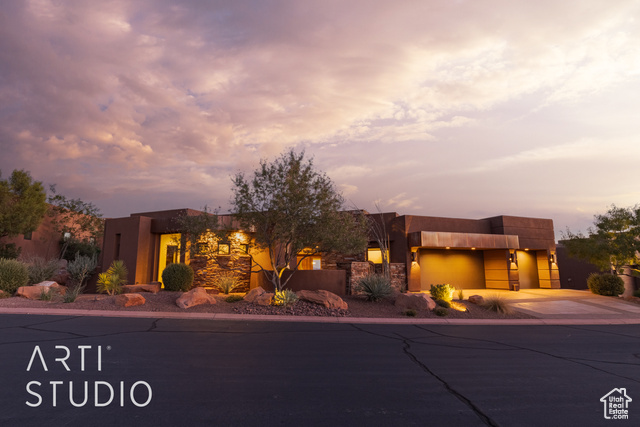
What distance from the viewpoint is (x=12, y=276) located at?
16.6 meters

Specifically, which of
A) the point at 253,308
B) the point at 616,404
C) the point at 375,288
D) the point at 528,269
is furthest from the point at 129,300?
the point at 528,269

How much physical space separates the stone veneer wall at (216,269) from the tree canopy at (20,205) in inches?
616

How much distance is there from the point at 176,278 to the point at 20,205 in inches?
717

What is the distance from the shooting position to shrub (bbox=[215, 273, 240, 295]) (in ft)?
→ 61.1

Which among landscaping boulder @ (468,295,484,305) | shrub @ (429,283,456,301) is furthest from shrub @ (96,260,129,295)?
landscaping boulder @ (468,295,484,305)

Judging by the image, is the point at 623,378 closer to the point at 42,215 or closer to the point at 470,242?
the point at 470,242

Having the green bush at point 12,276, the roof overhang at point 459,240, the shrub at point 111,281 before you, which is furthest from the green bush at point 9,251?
the roof overhang at point 459,240

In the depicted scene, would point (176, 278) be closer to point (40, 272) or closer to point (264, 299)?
point (264, 299)

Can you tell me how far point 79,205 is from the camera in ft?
112

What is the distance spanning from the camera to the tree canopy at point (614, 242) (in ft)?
66.7

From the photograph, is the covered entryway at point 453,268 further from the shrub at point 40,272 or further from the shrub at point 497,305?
the shrub at point 40,272

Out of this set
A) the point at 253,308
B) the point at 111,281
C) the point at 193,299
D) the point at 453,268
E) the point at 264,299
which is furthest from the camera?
the point at 453,268

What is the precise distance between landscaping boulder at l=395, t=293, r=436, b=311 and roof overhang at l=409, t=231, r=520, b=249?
294 inches

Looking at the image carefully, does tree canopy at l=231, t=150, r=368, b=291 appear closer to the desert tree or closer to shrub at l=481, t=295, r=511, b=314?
shrub at l=481, t=295, r=511, b=314
